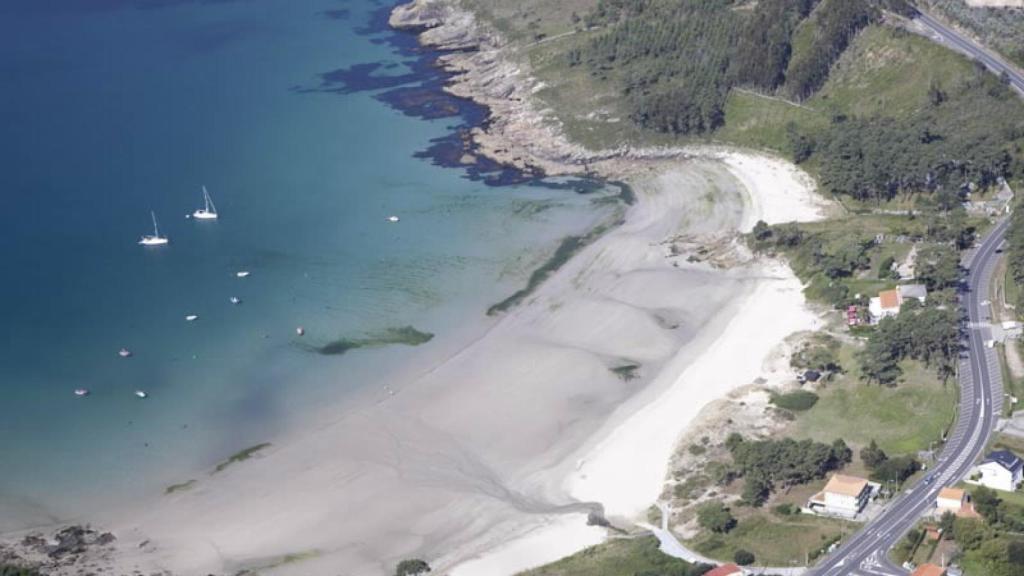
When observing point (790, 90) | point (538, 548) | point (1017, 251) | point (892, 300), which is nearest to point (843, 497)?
point (538, 548)

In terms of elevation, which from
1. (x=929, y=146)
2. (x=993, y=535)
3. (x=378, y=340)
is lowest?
(x=378, y=340)

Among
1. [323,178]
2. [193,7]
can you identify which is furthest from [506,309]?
[193,7]

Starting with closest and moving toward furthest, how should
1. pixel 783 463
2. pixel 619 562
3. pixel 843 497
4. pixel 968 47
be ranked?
pixel 619 562 < pixel 843 497 < pixel 783 463 < pixel 968 47

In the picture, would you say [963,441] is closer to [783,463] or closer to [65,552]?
[783,463]

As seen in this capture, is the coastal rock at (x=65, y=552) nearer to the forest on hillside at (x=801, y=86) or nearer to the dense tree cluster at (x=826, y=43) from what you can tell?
the forest on hillside at (x=801, y=86)

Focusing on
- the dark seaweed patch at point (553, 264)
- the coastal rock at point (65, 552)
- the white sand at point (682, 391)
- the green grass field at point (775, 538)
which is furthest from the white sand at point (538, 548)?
the dark seaweed patch at point (553, 264)

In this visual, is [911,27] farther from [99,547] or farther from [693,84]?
[99,547]

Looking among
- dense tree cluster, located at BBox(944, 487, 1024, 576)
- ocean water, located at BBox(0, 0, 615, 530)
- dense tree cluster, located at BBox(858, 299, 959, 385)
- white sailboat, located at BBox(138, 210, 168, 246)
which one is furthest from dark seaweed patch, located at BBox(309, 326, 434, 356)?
dense tree cluster, located at BBox(944, 487, 1024, 576)
